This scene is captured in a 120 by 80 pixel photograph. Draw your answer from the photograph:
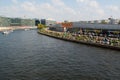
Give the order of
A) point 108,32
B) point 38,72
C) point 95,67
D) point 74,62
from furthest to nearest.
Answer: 1. point 108,32
2. point 74,62
3. point 95,67
4. point 38,72

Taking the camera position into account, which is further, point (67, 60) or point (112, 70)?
point (67, 60)

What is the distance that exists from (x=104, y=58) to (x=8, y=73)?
2009cm

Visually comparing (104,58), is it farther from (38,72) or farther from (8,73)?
(8,73)

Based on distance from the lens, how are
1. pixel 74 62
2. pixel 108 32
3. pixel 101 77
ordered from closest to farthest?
pixel 101 77 → pixel 74 62 → pixel 108 32

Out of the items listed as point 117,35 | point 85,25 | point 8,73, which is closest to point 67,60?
point 8,73

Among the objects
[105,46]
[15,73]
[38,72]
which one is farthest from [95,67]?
[105,46]

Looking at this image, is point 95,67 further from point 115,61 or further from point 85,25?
point 85,25

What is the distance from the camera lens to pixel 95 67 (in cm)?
3388

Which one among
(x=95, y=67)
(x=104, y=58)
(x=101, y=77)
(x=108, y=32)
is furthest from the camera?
(x=108, y=32)

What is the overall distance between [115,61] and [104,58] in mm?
3380

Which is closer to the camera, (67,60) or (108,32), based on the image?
(67,60)

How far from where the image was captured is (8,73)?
2997 centimetres

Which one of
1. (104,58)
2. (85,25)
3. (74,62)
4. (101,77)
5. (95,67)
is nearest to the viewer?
(101,77)

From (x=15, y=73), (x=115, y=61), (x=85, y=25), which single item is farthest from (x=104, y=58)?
(x=85, y=25)
